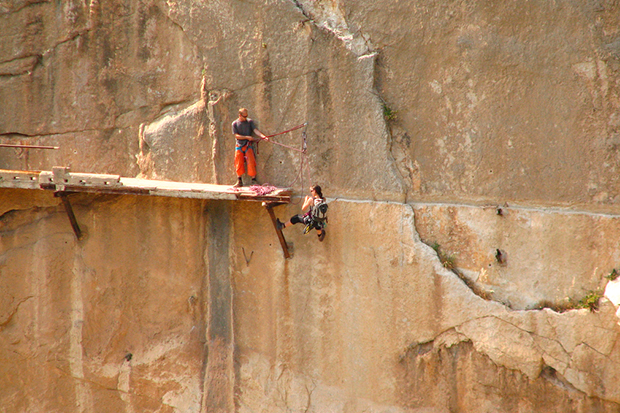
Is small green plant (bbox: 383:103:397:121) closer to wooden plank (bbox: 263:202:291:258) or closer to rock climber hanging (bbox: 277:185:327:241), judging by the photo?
rock climber hanging (bbox: 277:185:327:241)

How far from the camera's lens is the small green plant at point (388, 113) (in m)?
5.99

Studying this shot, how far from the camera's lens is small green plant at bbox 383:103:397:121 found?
5.99 m

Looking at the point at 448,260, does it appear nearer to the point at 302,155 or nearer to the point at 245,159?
the point at 302,155

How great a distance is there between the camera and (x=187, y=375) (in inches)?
283

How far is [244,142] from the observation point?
6.44 m

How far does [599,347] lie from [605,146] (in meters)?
1.99

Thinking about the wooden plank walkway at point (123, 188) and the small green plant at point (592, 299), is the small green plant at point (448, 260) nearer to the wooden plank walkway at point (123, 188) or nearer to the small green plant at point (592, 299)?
the small green plant at point (592, 299)

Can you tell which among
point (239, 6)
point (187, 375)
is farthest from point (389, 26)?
point (187, 375)

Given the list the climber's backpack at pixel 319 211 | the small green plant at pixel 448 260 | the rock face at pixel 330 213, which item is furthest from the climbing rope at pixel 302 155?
the small green plant at pixel 448 260

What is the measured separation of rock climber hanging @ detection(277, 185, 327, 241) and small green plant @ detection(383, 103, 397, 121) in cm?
108

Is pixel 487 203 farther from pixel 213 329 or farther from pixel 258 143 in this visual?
pixel 213 329

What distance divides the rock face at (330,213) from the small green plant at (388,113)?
2 centimetres

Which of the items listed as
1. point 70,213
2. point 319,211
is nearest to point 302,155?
point 319,211

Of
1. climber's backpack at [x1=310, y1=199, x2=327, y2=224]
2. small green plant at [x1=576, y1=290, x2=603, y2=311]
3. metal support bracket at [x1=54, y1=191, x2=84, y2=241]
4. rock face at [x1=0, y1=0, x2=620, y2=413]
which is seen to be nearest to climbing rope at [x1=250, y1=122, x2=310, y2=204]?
rock face at [x1=0, y1=0, x2=620, y2=413]
